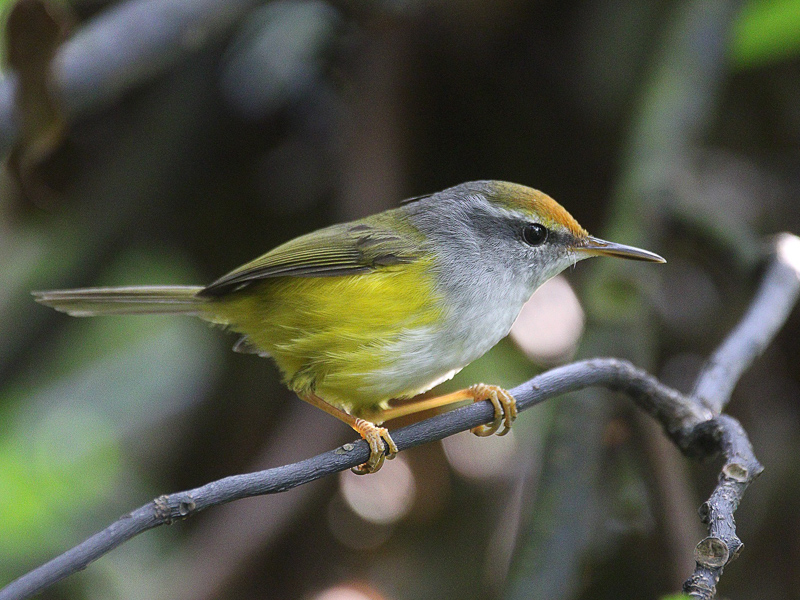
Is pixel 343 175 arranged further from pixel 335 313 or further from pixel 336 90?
pixel 335 313

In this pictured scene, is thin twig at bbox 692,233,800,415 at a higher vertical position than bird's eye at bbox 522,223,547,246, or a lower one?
lower

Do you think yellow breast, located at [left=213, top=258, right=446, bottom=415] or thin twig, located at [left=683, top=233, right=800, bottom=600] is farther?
yellow breast, located at [left=213, top=258, right=446, bottom=415]

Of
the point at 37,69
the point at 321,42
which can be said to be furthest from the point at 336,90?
the point at 37,69

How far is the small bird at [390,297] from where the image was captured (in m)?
2.29

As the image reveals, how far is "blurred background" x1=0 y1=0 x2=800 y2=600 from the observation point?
277cm

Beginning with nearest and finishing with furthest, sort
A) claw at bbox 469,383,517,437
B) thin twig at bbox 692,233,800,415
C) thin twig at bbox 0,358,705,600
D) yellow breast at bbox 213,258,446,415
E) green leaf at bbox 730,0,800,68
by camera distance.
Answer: thin twig at bbox 0,358,705,600, thin twig at bbox 692,233,800,415, claw at bbox 469,383,517,437, yellow breast at bbox 213,258,446,415, green leaf at bbox 730,0,800,68

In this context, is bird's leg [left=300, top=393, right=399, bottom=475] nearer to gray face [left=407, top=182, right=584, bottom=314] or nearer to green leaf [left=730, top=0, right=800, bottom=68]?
gray face [left=407, top=182, right=584, bottom=314]

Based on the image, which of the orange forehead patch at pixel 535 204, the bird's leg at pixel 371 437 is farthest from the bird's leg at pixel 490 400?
the orange forehead patch at pixel 535 204

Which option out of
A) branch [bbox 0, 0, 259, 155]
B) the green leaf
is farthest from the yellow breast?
the green leaf

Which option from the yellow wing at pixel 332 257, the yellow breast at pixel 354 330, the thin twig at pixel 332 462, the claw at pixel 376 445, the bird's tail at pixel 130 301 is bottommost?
the claw at pixel 376 445

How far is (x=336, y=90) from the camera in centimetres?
410

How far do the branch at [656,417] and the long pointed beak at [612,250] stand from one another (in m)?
0.32

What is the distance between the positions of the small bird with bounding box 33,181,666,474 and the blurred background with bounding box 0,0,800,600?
44cm

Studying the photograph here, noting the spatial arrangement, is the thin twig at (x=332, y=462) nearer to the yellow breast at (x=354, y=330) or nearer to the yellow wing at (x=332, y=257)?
the yellow breast at (x=354, y=330)
